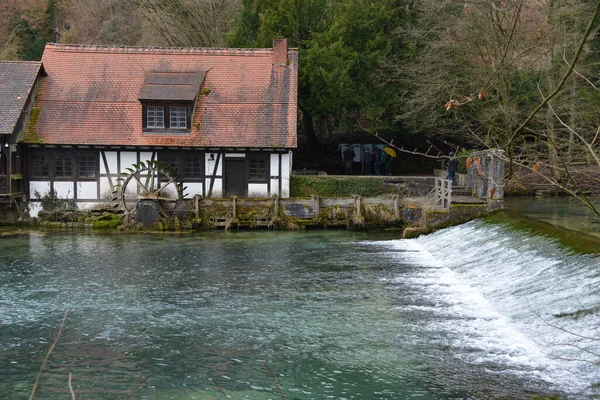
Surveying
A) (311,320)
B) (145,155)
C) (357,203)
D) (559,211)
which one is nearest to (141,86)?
(145,155)

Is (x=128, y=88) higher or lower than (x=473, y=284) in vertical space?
higher

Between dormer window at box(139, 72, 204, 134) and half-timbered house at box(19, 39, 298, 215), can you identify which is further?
dormer window at box(139, 72, 204, 134)

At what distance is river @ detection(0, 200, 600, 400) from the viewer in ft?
31.2

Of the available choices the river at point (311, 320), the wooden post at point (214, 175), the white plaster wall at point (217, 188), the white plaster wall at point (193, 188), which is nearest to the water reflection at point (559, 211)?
the river at point (311, 320)

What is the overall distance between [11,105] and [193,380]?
1842 centimetres

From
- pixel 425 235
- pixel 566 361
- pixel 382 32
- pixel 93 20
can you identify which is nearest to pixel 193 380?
pixel 566 361

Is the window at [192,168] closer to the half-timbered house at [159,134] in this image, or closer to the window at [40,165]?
the half-timbered house at [159,134]

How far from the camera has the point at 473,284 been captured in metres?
14.9

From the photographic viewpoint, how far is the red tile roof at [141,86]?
2534 centimetres

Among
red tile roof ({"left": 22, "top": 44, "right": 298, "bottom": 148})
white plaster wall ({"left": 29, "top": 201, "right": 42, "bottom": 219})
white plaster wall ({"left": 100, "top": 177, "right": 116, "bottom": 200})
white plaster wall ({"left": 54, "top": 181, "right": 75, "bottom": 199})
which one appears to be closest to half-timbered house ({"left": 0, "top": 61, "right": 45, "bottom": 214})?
white plaster wall ({"left": 29, "top": 201, "right": 42, "bottom": 219})

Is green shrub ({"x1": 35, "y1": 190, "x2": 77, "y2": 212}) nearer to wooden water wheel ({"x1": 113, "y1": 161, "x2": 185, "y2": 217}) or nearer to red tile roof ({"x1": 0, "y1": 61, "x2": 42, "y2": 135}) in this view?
wooden water wheel ({"x1": 113, "y1": 161, "x2": 185, "y2": 217})

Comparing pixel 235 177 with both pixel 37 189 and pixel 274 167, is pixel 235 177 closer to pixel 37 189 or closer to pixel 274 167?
pixel 274 167

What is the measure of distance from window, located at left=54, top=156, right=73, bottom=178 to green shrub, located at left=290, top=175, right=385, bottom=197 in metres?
8.37

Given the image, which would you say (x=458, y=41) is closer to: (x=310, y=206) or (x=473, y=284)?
(x=310, y=206)
